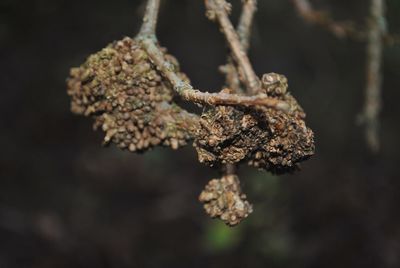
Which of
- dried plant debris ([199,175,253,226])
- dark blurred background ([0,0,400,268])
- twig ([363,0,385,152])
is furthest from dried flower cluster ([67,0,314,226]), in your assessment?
dark blurred background ([0,0,400,268])

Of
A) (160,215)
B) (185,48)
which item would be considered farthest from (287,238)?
(185,48)

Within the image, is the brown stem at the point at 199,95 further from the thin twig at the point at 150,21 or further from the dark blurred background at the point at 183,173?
the dark blurred background at the point at 183,173

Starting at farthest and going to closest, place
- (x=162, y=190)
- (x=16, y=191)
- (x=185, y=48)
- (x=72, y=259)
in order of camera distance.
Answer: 1. (x=185, y=48)
2. (x=162, y=190)
3. (x=16, y=191)
4. (x=72, y=259)

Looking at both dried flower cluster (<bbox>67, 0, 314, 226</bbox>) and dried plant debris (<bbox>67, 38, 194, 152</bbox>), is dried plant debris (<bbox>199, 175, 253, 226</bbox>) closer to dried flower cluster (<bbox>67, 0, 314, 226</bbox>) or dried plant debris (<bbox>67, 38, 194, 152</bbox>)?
dried flower cluster (<bbox>67, 0, 314, 226</bbox>)

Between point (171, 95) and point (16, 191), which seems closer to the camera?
point (171, 95)

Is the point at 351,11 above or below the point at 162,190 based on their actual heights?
above

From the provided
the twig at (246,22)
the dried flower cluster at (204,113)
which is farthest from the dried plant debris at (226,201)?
the twig at (246,22)

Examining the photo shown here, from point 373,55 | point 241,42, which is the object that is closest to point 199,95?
point 241,42

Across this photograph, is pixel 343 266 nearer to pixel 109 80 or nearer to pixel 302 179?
pixel 302 179
